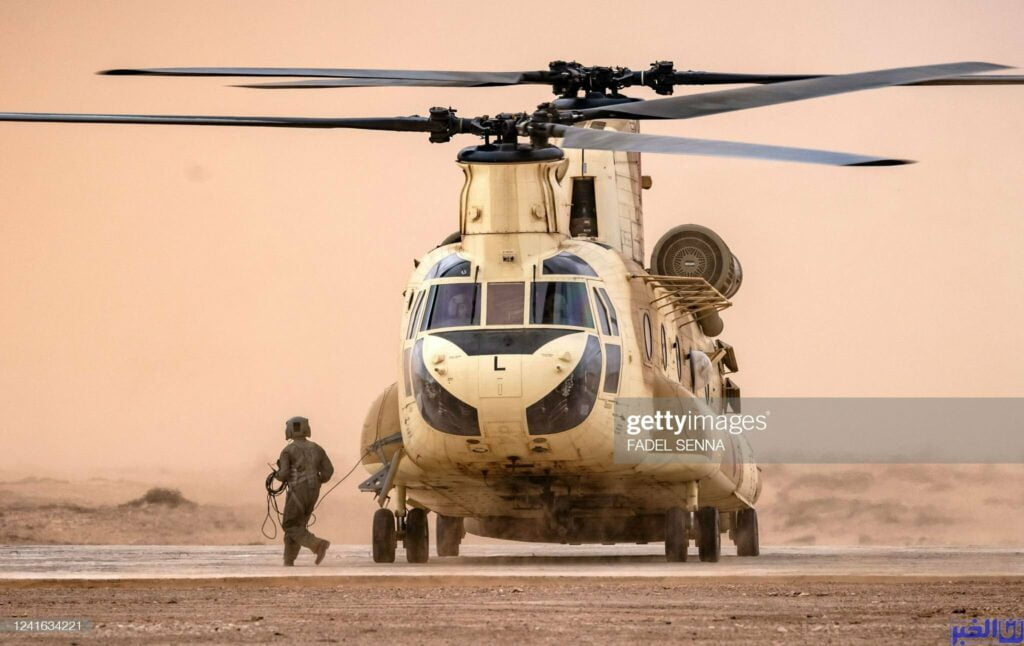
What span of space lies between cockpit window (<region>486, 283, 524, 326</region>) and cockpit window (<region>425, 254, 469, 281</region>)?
522mm

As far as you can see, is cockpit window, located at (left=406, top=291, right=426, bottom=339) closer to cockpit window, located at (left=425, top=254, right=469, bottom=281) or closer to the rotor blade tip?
cockpit window, located at (left=425, top=254, right=469, bottom=281)

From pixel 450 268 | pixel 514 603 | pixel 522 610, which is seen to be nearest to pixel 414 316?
pixel 450 268

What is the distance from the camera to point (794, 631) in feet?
39.0

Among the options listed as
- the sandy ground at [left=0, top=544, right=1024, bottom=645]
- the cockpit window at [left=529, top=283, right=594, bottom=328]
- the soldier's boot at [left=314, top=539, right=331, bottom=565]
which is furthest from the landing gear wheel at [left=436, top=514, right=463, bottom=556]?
the cockpit window at [left=529, top=283, right=594, bottom=328]

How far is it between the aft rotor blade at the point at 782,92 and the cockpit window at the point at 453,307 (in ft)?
16.1

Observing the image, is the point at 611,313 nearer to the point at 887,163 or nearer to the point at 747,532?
the point at 747,532

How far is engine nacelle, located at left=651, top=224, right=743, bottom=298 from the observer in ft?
91.1

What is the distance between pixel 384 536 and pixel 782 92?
32.1 feet

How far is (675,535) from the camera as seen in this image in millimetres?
23047

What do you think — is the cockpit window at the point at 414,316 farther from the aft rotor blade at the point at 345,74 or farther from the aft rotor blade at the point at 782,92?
the aft rotor blade at the point at 782,92

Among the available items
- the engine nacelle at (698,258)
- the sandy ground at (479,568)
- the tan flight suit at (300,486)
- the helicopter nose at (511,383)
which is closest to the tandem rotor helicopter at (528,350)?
the helicopter nose at (511,383)

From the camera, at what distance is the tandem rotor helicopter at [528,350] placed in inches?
829

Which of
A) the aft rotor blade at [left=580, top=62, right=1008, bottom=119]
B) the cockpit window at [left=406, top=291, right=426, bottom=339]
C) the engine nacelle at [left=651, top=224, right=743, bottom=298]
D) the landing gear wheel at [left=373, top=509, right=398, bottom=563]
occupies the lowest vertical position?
the landing gear wheel at [left=373, top=509, right=398, bottom=563]

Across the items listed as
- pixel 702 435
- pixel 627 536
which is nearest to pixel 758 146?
pixel 702 435
